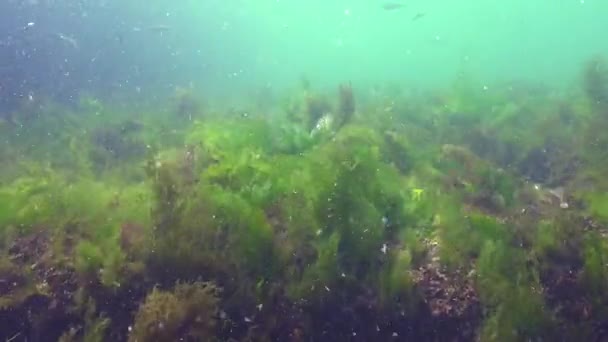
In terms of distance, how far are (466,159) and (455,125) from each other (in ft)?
14.4

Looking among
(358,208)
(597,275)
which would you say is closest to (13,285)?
(358,208)

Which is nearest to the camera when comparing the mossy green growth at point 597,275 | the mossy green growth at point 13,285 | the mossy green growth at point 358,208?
the mossy green growth at point 597,275

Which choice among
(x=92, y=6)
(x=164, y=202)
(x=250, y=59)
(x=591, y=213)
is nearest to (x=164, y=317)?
(x=164, y=202)

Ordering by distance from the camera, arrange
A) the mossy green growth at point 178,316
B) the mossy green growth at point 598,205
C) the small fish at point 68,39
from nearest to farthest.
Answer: the mossy green growth at point 178,316 → the mossy green growth at point 598,205 → the small fish at point 68,39

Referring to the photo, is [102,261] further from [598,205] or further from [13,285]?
[598,205]

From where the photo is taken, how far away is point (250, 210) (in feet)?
13.6

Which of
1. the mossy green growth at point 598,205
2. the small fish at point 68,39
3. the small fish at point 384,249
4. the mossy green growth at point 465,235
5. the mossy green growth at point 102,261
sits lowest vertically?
the small fish at point 68,39

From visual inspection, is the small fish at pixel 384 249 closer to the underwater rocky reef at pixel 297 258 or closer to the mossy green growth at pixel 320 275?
the underwater rocky reef at pixel 297 258

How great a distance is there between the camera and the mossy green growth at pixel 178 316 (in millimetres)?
Result: 3289

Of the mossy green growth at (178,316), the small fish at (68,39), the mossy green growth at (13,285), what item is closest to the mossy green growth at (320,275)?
the mossy green growth at (178,316)

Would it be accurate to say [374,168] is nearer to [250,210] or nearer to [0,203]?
[250,210]

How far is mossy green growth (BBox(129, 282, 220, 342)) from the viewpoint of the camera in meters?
3.29

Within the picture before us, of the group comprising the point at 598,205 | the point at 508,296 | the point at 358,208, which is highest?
the point at 358,208

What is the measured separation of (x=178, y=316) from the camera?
3342mm
